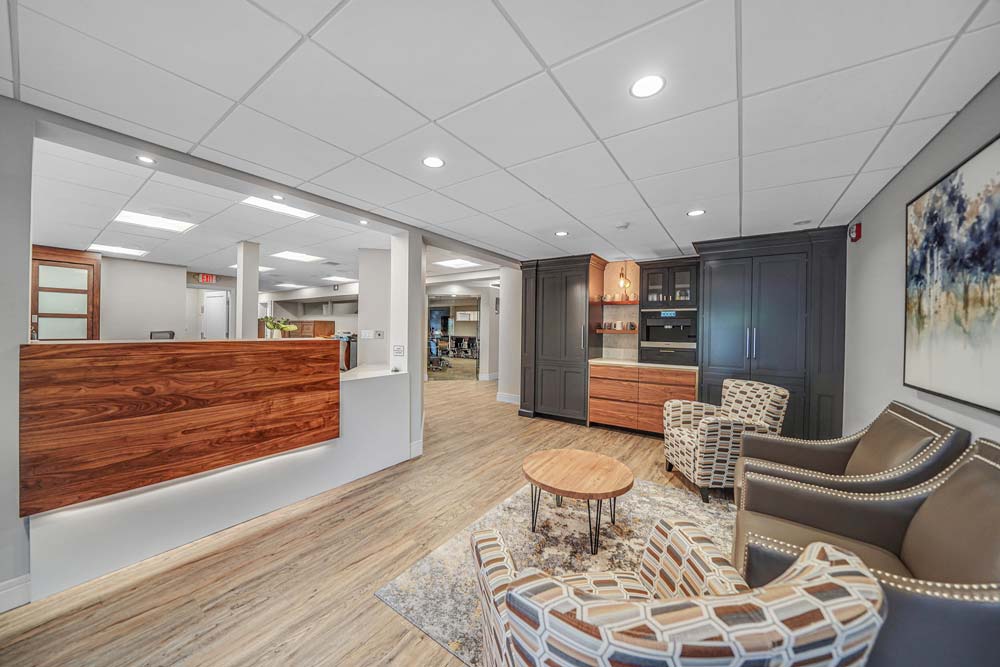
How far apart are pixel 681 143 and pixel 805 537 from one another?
2.20 meters

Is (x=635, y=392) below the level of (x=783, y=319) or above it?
below

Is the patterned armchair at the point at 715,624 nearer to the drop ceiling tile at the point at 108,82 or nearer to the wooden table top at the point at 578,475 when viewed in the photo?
the wooden table top at the point at 578,475

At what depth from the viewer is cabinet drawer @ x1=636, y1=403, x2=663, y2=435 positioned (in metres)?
4.87

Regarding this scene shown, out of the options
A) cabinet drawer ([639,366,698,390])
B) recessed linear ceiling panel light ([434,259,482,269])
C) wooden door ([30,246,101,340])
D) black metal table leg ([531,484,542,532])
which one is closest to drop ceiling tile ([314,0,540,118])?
black metal table leg ([531,484,542,532])

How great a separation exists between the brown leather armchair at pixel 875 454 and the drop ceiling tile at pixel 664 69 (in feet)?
6.57

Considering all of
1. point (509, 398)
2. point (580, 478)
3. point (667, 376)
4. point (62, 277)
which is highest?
point (62, 277)

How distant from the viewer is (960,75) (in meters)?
1.54

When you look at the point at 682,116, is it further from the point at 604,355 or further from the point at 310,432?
the point at 604,355

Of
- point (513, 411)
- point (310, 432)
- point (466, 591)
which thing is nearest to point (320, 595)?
point (466, 591)

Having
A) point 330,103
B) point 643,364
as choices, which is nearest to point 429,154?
point 330,103

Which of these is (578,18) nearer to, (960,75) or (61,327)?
(960,75)

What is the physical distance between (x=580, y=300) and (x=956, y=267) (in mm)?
3930

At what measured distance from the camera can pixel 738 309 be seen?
436 cm

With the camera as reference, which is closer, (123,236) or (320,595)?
(320,595)
